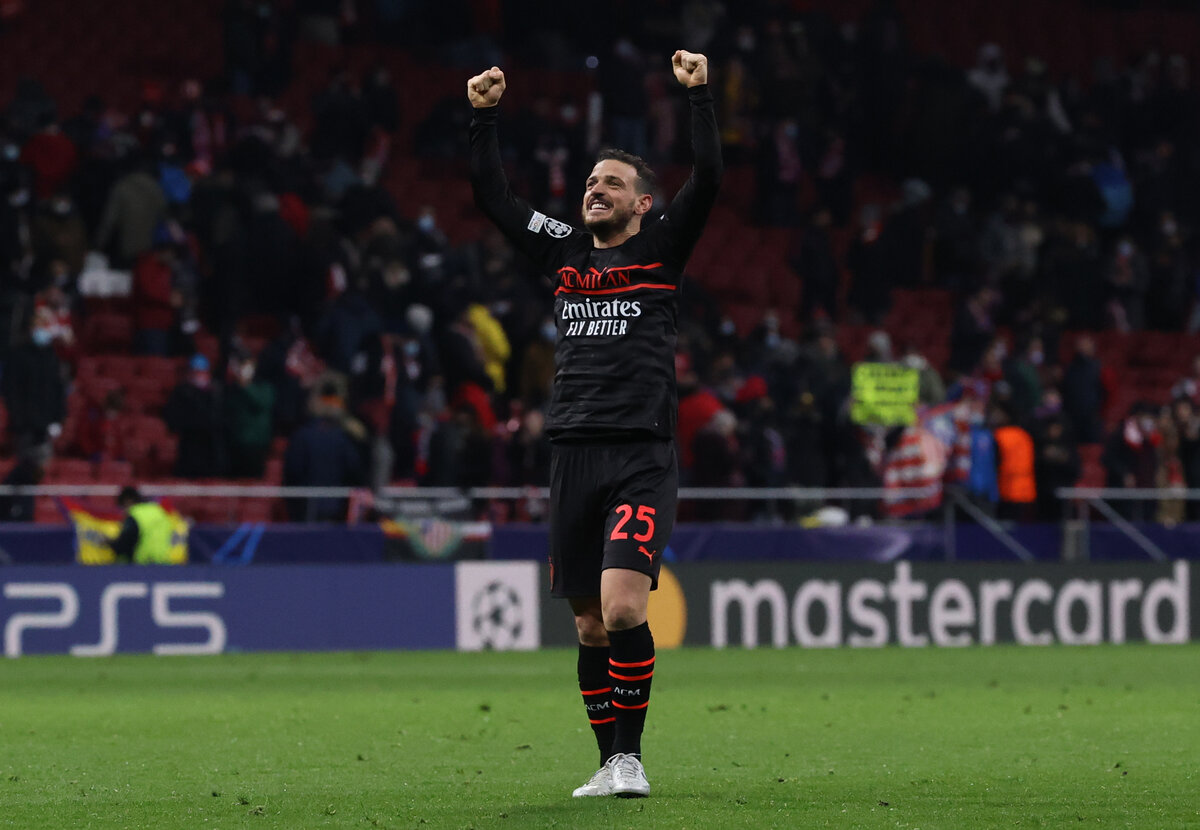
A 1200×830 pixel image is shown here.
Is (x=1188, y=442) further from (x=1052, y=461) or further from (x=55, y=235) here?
(x=55, y=235)

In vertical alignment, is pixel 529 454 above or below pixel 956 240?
below

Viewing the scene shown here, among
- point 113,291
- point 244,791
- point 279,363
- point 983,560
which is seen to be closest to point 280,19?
point 113,291

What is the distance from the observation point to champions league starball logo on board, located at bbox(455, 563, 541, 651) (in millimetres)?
17750

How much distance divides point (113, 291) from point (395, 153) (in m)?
5.91

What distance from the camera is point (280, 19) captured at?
24875mm

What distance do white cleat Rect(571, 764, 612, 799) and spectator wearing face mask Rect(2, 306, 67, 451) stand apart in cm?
1269

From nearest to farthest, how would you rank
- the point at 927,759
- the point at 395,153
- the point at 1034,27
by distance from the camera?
the point at 927,759 → the point at 395,153 → the point at 1034,27

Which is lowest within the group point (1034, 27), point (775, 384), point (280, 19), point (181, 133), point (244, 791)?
point (244, 791)

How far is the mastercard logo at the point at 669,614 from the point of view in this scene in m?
18.0

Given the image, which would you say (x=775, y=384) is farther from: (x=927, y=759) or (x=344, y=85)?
(x=927, y=759)

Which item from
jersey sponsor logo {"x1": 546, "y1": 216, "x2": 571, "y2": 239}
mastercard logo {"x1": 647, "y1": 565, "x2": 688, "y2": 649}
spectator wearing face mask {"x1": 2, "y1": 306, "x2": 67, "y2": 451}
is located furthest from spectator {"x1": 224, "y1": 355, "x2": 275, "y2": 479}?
jersey sponsor logo {"x1": 546, "y1": 216, "x2": 571, "y2": 239}

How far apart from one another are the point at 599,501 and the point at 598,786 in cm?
100

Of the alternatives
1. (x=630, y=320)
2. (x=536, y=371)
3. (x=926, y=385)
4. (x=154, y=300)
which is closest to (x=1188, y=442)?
(x=926, y=385)

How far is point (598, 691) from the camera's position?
23.9ft
